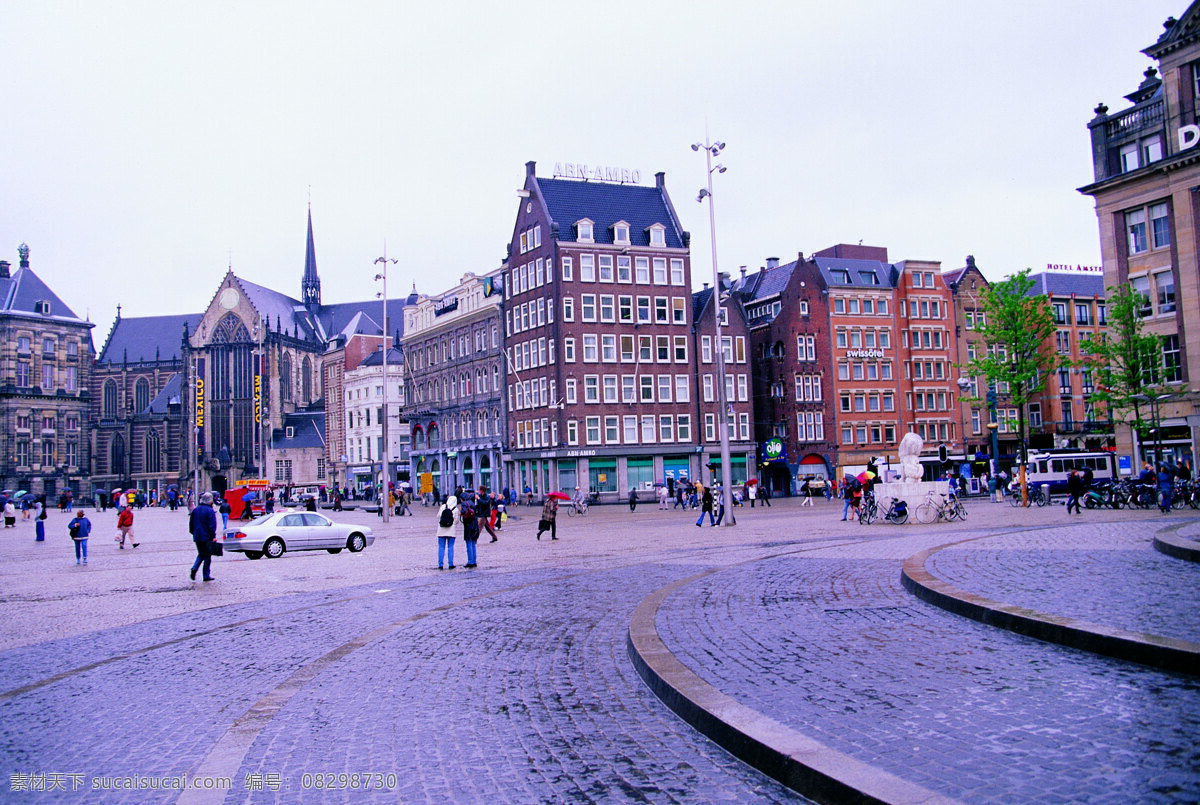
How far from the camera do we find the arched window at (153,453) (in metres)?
126

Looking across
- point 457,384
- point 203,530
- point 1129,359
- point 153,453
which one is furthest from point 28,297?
point 1129,359

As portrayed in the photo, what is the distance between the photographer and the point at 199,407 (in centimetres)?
11831

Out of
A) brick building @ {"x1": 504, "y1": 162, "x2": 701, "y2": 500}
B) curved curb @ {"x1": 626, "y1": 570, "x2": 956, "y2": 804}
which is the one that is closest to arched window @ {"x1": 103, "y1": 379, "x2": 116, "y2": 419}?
brick building @ {"x1": 504, "y1": 162, "x2": 701, "y2": 500}

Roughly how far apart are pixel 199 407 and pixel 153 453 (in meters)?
13.3

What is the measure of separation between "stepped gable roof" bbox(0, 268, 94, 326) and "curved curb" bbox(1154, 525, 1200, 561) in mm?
118948

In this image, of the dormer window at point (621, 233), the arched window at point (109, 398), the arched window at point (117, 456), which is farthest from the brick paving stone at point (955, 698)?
the arched window at point (109, 398)

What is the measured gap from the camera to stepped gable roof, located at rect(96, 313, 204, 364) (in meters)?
138

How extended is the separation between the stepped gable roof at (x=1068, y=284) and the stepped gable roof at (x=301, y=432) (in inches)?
3165

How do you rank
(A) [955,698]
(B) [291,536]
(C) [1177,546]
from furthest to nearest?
1. (B) [291,536]
2. (C) [1177,546]
3. (A) [955,698]

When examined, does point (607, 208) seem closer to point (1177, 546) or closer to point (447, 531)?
point (447, 531)

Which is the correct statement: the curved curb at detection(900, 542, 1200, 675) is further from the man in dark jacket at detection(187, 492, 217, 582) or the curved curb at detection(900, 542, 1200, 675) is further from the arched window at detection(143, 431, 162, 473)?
the arched window at detection(143, 431, 162, 473)

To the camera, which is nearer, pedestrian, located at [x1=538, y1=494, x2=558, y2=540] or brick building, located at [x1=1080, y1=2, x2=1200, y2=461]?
pedestrian, located at [x1=538, y1=494, x2=558, y2=540]

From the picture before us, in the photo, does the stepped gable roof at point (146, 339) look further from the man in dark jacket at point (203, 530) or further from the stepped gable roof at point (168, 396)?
the man in dark jacket at point (203, 530)

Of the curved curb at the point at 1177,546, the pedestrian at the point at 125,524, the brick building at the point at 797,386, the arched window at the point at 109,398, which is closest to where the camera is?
the curved curb at the point at 1177,546
